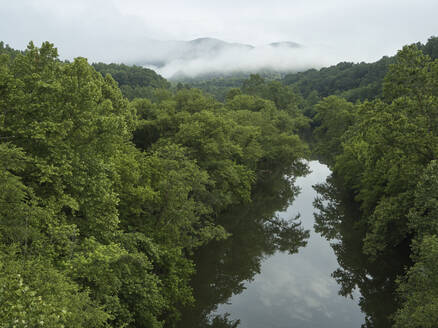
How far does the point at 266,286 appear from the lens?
24531 mm

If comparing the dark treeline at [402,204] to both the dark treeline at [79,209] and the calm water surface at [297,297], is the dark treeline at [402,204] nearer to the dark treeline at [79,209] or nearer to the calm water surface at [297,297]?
the calm water surface at [297,297]

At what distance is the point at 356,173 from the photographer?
121ft

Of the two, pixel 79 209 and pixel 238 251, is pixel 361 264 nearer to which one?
pixel 238 251

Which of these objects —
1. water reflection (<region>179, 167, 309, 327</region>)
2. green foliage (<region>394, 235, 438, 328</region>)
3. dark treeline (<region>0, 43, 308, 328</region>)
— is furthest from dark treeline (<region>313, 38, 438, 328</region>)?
dark treeline (<region>0, 43, 308, 328</region>)

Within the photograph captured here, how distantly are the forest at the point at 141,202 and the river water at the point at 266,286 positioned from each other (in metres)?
0.70

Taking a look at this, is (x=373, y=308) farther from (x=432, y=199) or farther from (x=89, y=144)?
(x=89, y=144)

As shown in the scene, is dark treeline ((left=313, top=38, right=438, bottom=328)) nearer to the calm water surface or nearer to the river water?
the calm water surface

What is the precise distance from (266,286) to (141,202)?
12176 mm

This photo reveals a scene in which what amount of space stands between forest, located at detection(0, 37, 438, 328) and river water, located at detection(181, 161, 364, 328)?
70 centimetres

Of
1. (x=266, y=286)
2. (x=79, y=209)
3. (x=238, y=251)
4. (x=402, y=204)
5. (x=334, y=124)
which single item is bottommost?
(x=79, y=209)

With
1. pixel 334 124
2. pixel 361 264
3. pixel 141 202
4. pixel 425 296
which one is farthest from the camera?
pixel 334 124

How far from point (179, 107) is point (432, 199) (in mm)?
27643

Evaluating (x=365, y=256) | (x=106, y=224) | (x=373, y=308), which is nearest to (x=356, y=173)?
(x=365, y=256)

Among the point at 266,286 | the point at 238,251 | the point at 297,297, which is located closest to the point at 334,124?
the point at 238,251
